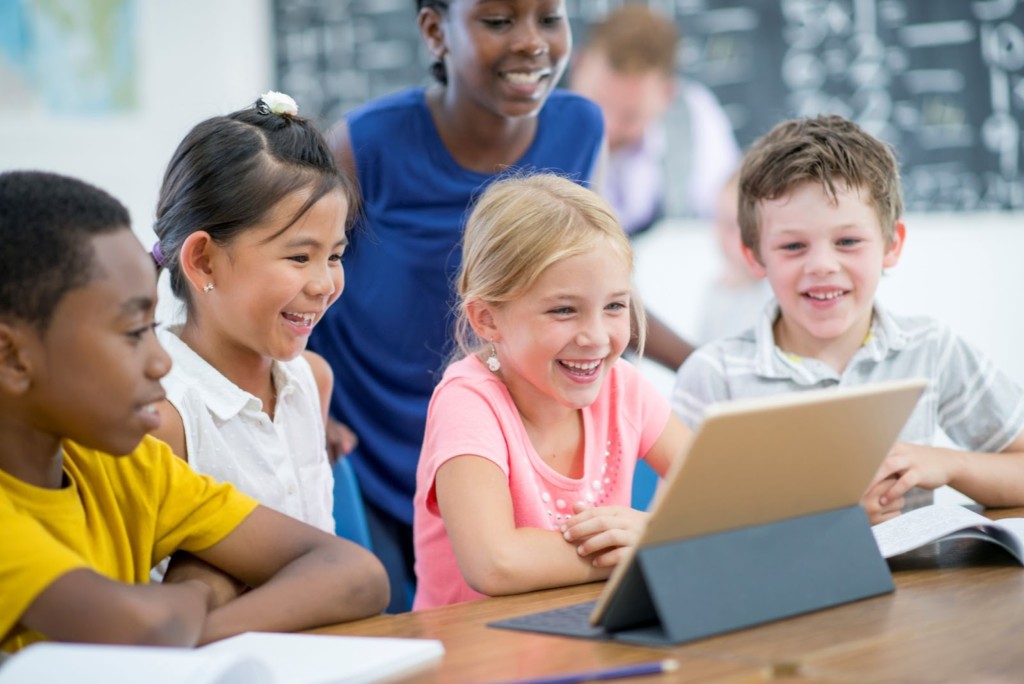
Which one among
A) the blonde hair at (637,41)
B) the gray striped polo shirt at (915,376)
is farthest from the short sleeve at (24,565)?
the blonde hair at (637,41)

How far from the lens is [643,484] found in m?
1.85

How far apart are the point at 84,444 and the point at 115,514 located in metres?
0.14

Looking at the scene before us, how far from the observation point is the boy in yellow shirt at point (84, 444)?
104 cm

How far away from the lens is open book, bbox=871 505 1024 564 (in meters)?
1.31

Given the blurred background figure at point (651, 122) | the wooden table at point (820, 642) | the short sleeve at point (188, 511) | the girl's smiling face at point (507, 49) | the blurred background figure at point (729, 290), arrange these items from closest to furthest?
the wooden table at point (820, 642) < the short sleeve at point (188, 511) < the girl's smiling face at point (507, 49) < the blurred background figure at point (729, 290) < the blurred background figure at point (651, 122)

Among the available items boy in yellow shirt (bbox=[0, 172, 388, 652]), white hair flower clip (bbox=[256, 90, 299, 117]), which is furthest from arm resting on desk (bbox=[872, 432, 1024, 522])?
white hair flower clip (bbox=[256, 90, 299, 117])

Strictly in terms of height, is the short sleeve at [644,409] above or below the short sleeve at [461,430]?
below

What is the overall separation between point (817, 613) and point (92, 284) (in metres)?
0.71

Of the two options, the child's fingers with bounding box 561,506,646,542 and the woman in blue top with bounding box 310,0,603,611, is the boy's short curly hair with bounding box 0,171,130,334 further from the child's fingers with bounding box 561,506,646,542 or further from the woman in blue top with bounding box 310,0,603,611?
the woman in blue top with bounding box 310,0,603,611

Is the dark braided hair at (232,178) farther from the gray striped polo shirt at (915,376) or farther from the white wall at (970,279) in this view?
the white wall at (970,279)

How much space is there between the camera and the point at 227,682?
0.87 metres

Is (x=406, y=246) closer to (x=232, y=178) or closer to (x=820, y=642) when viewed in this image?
(x=232, y=178)

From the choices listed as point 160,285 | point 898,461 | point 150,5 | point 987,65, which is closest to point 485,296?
point 160,285

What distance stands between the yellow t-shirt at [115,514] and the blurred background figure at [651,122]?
2734mm
